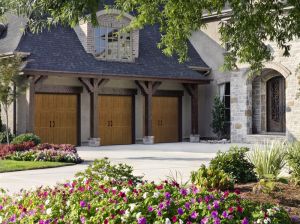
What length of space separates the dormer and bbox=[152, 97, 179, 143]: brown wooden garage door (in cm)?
302

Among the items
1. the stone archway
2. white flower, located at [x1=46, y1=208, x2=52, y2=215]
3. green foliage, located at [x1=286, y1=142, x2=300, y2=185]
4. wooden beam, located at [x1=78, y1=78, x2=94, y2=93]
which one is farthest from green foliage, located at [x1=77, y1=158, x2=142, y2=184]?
the stone archway

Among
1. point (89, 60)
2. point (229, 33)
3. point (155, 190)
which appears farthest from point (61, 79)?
point (155, 190)

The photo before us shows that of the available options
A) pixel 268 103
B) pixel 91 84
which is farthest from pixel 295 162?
pixel 268 103

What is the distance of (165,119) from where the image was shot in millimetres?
27766

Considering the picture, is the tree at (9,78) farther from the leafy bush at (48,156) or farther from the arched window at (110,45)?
the arched window at (110,45)

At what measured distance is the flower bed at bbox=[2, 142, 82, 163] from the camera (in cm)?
1596

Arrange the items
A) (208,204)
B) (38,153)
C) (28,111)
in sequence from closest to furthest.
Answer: (208,204), (38,153), (28,111)

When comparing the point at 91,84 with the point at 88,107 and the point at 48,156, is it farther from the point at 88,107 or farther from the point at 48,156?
the point at 48,156

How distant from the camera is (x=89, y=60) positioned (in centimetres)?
2402

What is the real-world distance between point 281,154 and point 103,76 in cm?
1403

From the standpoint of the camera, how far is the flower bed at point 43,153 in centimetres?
1596

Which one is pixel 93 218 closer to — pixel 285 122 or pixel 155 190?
pixel 155 190

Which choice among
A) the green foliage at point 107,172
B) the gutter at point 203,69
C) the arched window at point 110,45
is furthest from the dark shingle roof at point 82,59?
the green foliage at point 107,172

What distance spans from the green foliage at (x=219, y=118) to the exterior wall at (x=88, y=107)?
1660 millimetres
